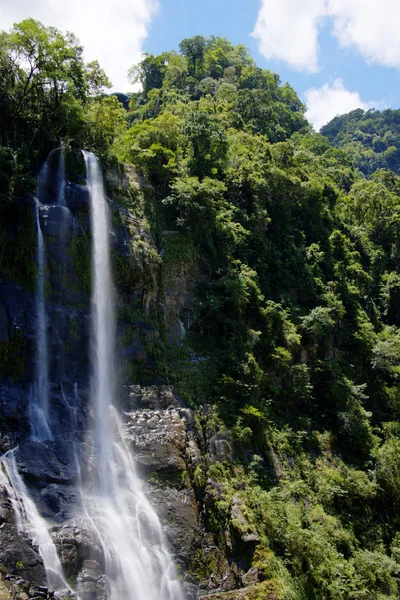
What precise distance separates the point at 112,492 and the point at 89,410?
2816 millimetres

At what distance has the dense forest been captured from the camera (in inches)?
611

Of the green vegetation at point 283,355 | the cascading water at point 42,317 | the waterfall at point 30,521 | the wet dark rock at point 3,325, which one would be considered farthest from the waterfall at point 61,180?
the waterfall at point 30,521

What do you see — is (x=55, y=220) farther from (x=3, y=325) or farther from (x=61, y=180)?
(x=3, y=325)

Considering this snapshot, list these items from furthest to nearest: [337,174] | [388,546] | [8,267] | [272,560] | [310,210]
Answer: [337,174] → [310,210] → [388,546] → [8,267] → [272,560]

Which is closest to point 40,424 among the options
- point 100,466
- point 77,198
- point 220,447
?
point 100,466

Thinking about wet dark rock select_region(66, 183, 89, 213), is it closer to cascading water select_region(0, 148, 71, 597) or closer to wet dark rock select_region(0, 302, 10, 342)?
cascading water select_region(0, 148, 71, 597)

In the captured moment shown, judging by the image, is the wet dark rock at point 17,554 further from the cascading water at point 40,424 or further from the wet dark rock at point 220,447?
the wet dark rock at point 220,447

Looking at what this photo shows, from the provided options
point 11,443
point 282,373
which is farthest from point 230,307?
point 11,443

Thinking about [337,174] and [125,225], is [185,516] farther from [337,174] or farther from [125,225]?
[337,174]

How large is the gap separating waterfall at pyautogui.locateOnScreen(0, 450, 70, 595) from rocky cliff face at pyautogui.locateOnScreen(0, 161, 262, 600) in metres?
0.17

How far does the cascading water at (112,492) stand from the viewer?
40.8 ft

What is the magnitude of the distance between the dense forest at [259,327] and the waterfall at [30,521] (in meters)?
3.37

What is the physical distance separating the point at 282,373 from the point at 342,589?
9266mm

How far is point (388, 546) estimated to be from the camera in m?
18.2
